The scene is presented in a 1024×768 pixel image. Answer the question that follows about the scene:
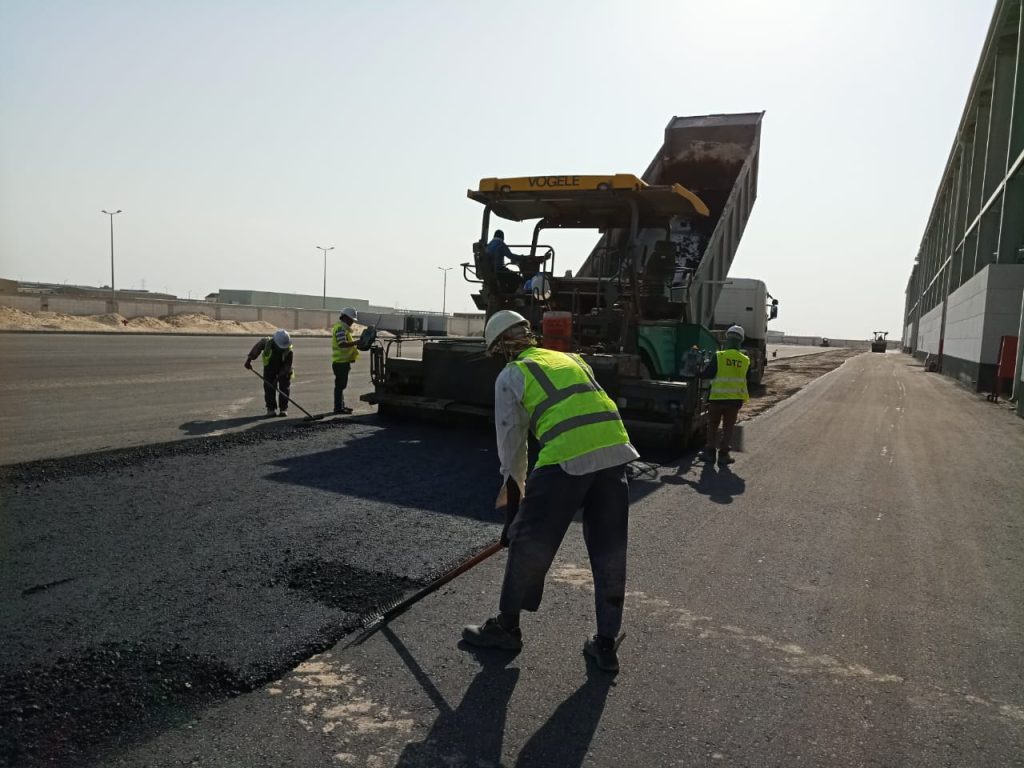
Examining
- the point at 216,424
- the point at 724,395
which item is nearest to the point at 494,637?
the point at 724,395

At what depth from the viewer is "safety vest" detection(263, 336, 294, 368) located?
10613 millimetres

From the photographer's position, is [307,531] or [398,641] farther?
[307,531]

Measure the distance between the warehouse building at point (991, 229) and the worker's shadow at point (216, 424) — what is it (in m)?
14.0

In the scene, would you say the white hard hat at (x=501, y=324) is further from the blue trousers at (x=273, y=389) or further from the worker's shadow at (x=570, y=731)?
the blue trousers at (x=273, y=389)

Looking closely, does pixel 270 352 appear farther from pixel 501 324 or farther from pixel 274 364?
pixel 501 324

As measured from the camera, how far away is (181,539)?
4746 mm

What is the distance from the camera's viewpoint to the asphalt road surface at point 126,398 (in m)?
8.24

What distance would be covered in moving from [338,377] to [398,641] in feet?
26.1

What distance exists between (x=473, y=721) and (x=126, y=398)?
35.0ft

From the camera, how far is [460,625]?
368cm

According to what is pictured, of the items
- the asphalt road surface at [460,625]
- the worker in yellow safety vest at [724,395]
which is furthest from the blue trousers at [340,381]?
the worker in yellow safety vest at [724,395]

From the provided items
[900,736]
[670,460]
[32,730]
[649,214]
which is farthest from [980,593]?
[649,214]

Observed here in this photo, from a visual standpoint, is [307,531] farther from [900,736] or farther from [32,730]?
[900,736]

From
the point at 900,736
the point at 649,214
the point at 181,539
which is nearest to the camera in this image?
the point at 900,736
